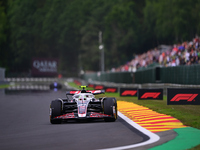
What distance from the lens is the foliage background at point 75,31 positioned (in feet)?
321

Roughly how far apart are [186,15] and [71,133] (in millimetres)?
54892

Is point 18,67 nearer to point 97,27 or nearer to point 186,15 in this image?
point 97,27

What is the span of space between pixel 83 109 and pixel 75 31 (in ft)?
383

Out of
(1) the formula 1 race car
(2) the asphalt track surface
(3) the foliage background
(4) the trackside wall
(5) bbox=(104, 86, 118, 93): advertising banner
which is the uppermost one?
(3) the foliage background

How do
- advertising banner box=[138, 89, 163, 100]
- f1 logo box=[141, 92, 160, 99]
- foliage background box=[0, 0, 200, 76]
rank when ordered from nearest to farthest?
advertising banner box=[138, 89, 163, 100]
f1 logo box=[141, 92, 160, 99]
foliage background box=[0, 0, 200, 76]

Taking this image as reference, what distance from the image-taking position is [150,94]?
2583cm

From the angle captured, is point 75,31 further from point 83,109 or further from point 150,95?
point 83,109

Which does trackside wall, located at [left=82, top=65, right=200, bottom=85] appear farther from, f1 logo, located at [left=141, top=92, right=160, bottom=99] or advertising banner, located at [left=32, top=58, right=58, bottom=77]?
advertising banner, located at [left=32, top=58, right=58, bottom=77]

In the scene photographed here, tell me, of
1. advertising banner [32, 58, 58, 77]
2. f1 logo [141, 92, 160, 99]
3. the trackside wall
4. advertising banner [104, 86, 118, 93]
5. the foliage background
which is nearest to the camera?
f1 logo [141, 92, 160, 99]

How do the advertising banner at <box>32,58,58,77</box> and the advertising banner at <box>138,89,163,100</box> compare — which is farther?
the advertising banner at <box>32,58,58,77</box>

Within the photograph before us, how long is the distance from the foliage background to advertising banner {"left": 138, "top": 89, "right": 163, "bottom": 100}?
5202 centimetres

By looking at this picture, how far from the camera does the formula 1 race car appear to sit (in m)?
14.5

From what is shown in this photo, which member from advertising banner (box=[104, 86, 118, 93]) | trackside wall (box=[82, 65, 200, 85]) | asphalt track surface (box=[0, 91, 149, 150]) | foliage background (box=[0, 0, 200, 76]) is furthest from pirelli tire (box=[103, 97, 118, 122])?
foliage background (box=[0, 0, 200, 76])

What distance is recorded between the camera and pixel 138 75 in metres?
43.5
